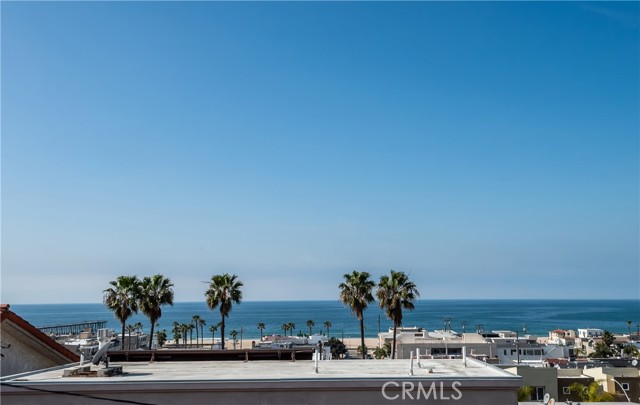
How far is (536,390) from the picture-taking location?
149 ft

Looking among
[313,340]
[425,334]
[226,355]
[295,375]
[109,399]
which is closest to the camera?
[109,399]

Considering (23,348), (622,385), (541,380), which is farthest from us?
(622,385)

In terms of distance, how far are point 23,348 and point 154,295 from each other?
29.5 metres

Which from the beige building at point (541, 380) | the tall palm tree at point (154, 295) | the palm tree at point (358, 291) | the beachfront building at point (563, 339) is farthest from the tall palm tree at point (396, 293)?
the beachfront building at point (563, 339)

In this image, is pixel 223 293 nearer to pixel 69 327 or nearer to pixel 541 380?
pixel 541 380

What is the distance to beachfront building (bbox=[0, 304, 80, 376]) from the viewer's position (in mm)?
17188

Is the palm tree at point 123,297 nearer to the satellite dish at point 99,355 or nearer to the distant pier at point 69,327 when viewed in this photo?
the satellite dish at point 99,355

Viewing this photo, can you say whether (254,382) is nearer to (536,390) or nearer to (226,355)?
(226,355)

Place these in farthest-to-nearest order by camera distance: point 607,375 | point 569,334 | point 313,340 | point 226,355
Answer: point 569,334, point 313,340, point 607,375, point 226,355

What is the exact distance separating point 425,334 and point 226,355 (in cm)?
6232

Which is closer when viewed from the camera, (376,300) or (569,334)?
(376,300)

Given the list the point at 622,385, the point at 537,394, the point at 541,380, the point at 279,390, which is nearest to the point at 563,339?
the point at 622,385

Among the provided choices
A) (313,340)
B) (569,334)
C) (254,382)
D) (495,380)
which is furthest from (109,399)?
(569,334)

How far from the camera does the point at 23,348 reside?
1823 cm
